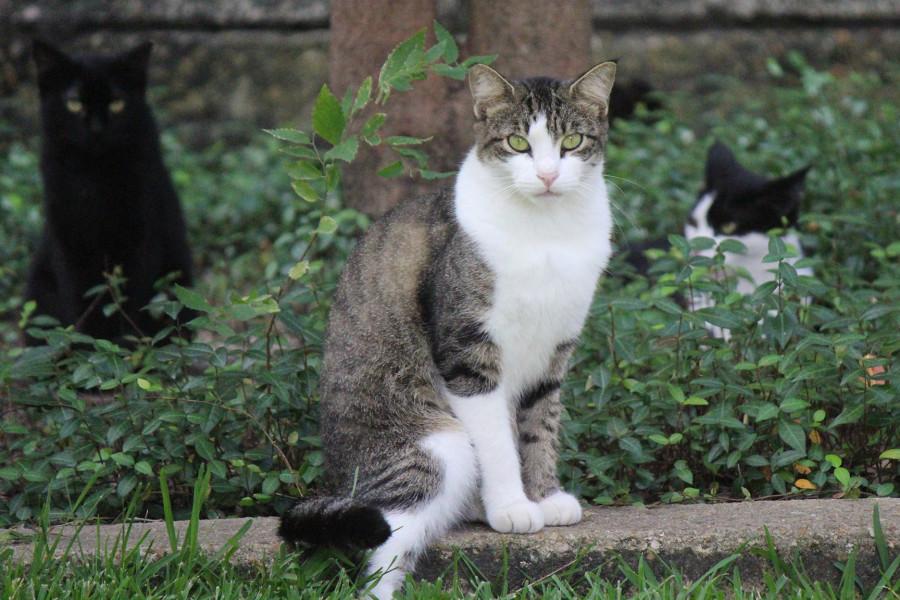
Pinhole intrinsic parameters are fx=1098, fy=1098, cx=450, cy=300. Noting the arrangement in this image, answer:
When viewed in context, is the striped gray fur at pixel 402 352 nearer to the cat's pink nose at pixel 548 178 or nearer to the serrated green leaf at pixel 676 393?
the cat's pink nose at pixel 548 178

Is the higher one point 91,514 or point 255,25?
point 255,25

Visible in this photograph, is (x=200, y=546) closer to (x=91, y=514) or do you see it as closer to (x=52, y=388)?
(x=91, y=514)

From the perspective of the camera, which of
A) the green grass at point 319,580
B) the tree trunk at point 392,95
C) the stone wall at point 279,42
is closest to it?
the green grass at point 319,580

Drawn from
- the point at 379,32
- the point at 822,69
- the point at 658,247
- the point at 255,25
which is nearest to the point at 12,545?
the point at 379,32

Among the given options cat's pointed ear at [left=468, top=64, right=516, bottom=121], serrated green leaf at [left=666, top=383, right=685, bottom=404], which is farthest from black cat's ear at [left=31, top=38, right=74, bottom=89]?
serrated green leaf at [left=666, top=383, right=685, bottom=404]

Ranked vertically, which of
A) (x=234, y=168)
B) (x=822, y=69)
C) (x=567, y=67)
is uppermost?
(x=567, y=67)

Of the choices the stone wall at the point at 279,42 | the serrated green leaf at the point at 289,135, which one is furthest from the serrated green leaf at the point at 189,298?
the stone wall at the point at 279,42

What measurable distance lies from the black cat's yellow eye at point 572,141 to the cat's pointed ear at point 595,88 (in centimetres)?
11

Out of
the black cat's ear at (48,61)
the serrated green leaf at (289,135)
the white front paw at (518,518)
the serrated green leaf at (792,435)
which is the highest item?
the serrated green leaf at (289,135)

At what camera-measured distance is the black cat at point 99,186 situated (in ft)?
16.0

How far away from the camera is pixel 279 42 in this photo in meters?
7.86

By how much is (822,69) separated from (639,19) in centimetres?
133

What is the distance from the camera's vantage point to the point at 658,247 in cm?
517

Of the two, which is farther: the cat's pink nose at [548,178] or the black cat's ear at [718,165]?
the black cat's ear at [718,165]
